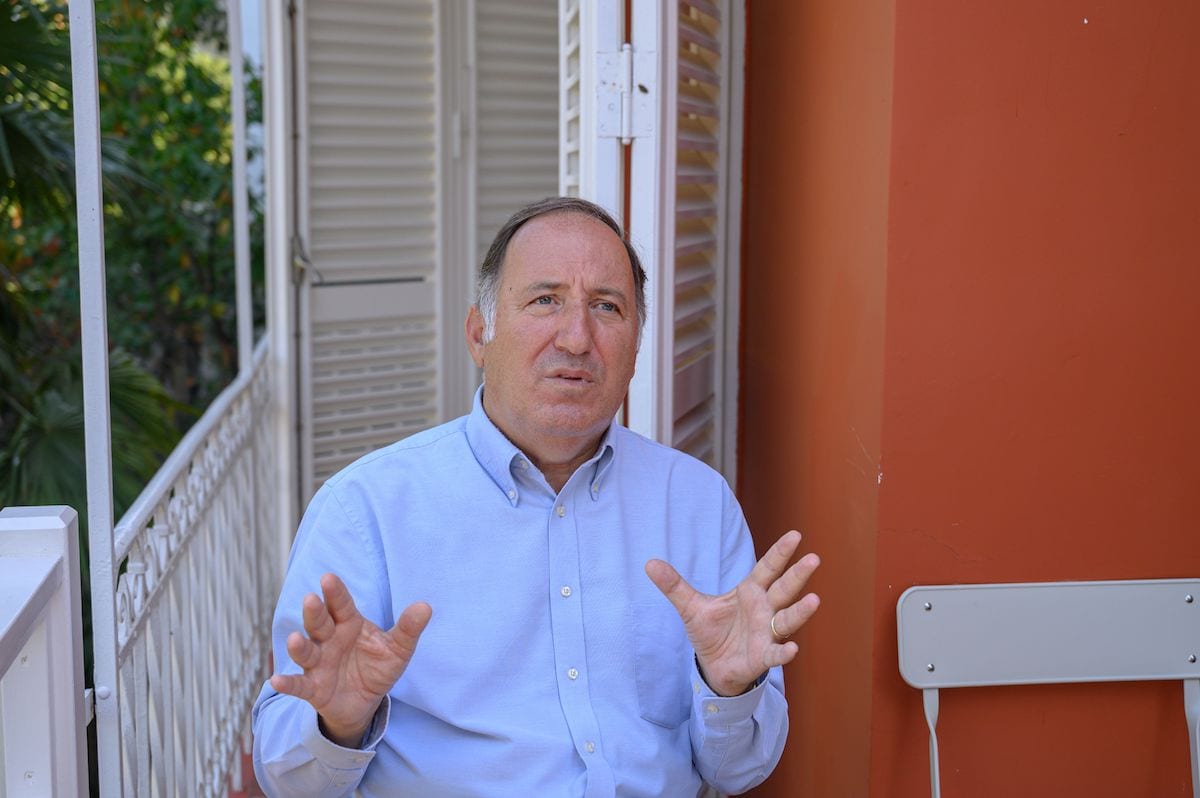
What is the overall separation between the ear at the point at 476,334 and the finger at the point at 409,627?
1.99 feet

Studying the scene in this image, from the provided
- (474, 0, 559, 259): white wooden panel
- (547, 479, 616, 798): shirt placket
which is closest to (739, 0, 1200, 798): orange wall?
(547, 479, 616, 798): shirt placket

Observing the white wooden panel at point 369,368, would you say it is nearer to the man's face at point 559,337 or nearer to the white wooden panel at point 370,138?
the white wooden panel at point 370,138

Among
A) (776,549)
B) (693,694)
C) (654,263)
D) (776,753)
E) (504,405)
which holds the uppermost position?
(654,263)

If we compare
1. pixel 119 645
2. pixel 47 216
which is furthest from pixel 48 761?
pixel 47 216

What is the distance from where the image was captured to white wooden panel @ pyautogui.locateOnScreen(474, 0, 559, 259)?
4.89m

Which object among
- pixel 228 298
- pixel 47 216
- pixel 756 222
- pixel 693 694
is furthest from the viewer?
pixel 228 298

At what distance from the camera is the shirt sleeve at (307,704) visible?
162 cm

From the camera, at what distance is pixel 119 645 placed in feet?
6.45

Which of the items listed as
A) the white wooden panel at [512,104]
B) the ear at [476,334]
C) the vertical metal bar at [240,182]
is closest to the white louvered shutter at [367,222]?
the white wooden panel at [512,104]

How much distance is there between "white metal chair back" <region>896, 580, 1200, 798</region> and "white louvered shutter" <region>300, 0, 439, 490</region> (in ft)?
9.65

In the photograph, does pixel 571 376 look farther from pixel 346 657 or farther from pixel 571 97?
pixel 571 97

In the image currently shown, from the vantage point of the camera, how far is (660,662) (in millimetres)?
1910

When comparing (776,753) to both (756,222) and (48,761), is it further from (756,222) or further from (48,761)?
(756,222)

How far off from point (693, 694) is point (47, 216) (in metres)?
3.09
